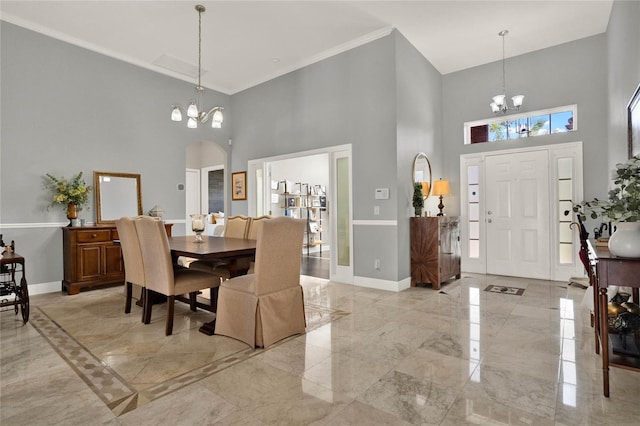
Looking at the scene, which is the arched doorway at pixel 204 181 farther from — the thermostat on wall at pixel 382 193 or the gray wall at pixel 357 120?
the thermostat on wall at pixel 382 193

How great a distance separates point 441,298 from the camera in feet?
13.5

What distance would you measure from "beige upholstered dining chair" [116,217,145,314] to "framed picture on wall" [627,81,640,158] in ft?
14.1

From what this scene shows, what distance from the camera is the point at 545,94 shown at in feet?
16.6

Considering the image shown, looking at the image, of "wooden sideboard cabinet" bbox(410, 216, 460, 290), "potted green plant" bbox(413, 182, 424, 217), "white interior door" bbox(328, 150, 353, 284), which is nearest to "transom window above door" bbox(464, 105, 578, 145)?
"potted green plant" bbox(413, 182, 424, 217)

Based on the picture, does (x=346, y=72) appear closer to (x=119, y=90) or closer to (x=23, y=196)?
(x=119, y=90)

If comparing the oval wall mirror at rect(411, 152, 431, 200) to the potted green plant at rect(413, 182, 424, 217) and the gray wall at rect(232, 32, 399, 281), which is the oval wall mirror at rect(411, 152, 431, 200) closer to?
the potted green plant at rect(413, 182, 424, 217)

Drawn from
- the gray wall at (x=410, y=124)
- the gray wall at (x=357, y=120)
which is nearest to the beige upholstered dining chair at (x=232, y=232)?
the gray wall at (x=357, y=120)

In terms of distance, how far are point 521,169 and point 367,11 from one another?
334 centimetres

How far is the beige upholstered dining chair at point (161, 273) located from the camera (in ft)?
9.37

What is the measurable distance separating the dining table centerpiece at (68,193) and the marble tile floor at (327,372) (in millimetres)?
1498

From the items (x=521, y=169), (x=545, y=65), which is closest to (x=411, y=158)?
(x=521, y=169)

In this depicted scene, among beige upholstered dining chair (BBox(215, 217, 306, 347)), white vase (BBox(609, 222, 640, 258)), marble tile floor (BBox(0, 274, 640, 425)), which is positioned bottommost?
marble tile floor (BBox(0, 274, 640, 425))

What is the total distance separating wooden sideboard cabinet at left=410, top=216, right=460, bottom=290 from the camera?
4.59 m

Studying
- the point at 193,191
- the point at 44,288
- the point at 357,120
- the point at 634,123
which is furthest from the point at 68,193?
the point at 634,123
